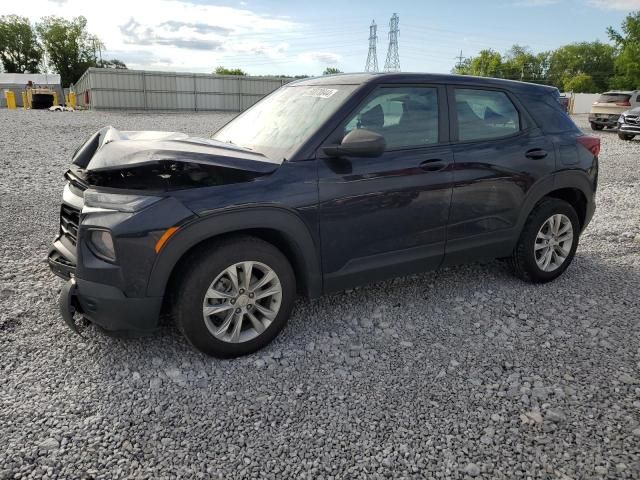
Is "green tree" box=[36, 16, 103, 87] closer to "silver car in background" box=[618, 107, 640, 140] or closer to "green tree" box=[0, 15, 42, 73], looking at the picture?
"green tree" box=[0, 15, 42, 73]

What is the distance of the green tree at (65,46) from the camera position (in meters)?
80.2

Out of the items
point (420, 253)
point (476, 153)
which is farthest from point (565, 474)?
point (476, 153)

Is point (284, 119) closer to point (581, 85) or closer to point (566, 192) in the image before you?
point (566, 192)

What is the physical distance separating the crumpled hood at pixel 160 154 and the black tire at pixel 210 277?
46 centimetres

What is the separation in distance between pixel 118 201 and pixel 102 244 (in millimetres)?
258

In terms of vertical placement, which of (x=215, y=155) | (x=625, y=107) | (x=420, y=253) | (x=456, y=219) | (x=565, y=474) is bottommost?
(x=565, y=474)

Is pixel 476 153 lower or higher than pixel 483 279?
higher

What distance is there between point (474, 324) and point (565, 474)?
1513mm

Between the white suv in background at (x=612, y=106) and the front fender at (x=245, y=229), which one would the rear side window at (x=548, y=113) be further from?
the white suv in background at (x=612, y=106)

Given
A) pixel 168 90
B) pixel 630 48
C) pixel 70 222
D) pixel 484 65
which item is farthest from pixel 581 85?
pixel 70 222

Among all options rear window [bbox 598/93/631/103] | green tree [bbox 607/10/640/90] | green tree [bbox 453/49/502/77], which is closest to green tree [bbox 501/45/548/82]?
green tree [bbox 453/49/502/77]

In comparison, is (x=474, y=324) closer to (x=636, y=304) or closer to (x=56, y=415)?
(x=636, y=304)

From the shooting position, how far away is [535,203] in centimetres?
429

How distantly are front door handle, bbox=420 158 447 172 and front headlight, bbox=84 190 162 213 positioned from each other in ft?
6.06
